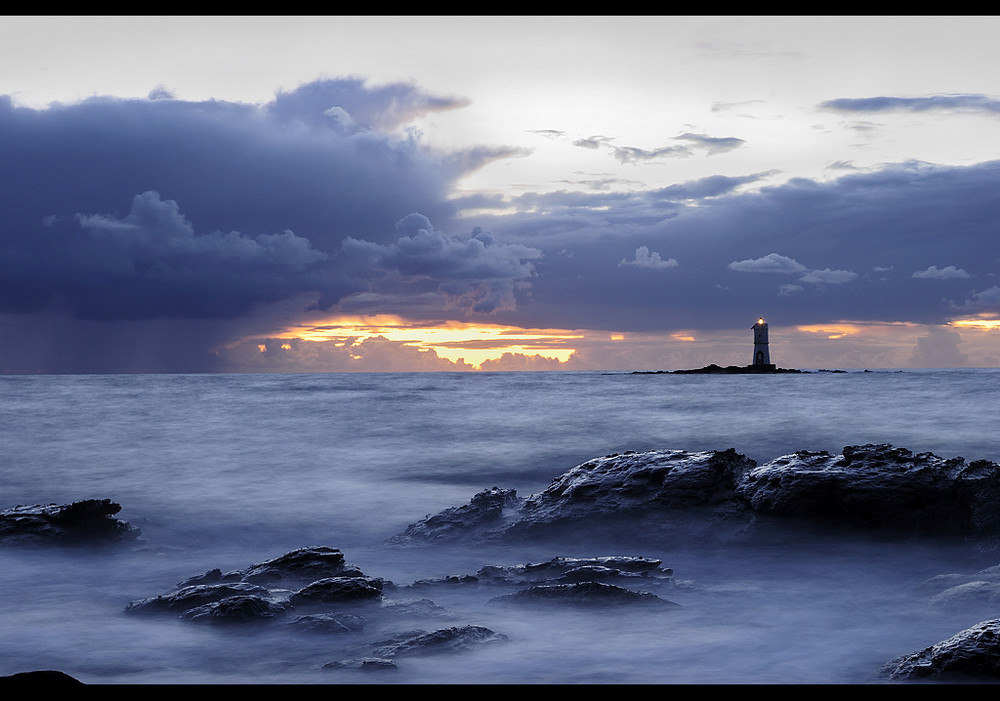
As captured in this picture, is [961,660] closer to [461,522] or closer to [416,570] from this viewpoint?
[416,570]

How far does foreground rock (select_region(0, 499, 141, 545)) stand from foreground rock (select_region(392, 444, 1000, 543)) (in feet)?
14.0

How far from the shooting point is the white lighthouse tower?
8631 cm

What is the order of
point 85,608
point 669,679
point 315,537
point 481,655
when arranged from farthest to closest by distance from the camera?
point 315,537 → point 85,608 → point 481,655 → point 669,679

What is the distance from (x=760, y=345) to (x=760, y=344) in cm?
18

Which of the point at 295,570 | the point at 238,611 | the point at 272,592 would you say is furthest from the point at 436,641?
the point at 295,570

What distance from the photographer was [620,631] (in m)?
6.68

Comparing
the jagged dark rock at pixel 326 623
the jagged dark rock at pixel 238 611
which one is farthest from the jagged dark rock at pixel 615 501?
the jagged dark rock at pixel 238 611

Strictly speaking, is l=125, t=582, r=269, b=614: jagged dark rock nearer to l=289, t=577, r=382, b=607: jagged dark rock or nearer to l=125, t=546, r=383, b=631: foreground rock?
l=125, t=546, r=383, b=631: foreground rock

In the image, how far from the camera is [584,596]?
24.2ft


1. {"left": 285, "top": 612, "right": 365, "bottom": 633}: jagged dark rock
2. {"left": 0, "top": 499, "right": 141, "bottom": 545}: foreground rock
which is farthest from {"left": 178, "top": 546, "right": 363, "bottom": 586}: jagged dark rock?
{"left": 0, "top": 499, "right": 141, "bottom": 545}: foreground rock
